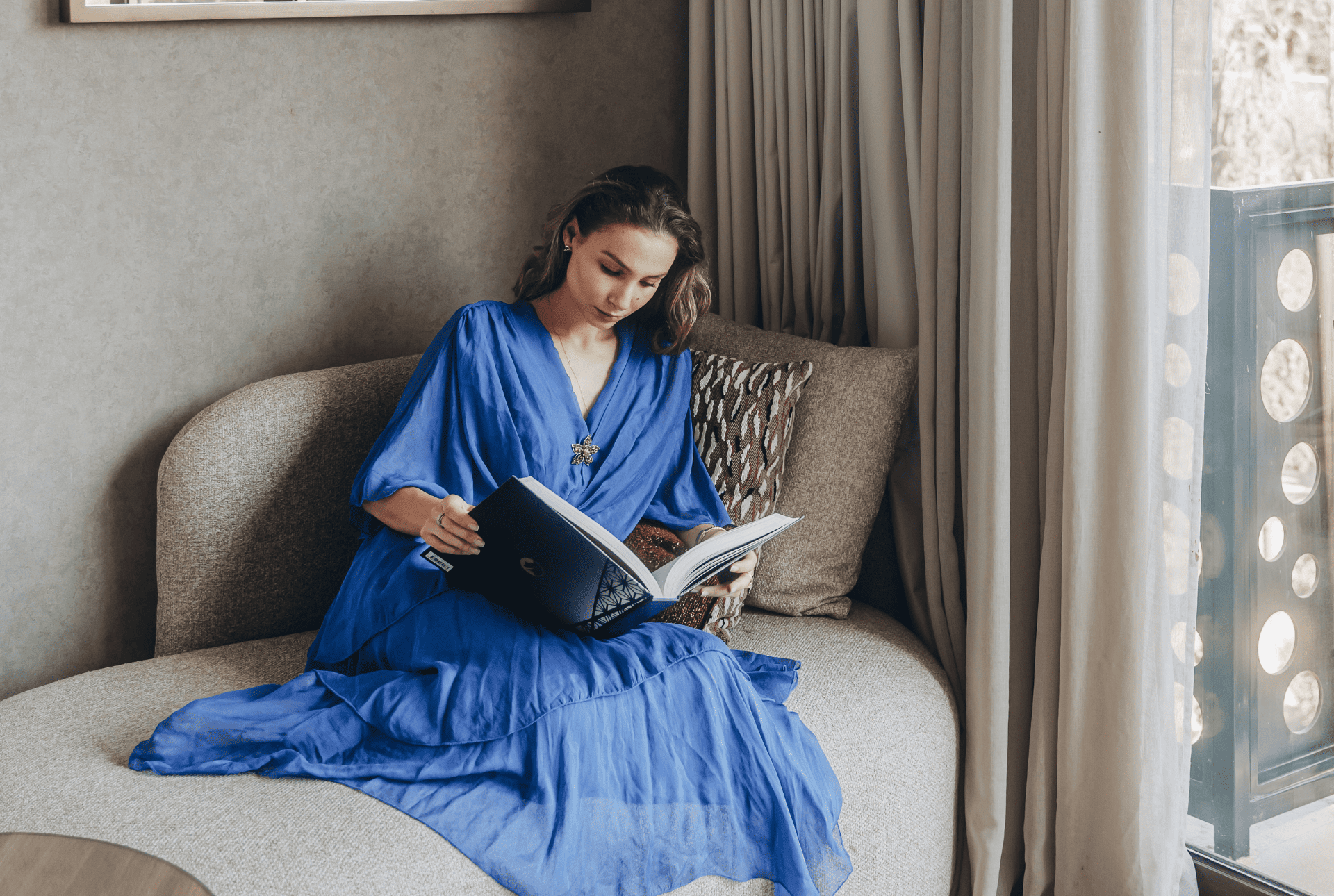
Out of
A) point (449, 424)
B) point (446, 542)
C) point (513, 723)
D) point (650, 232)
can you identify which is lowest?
point (513, 723)

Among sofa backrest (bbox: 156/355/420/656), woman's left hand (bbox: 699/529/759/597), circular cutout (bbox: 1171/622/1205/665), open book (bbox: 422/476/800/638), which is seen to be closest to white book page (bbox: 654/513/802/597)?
open book (bbox: 422/476/800/638)

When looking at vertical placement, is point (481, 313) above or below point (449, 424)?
above

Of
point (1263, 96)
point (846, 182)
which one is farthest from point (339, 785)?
point (1263, 96)

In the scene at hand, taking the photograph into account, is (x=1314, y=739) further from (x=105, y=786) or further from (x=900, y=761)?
(x=105, y=786)

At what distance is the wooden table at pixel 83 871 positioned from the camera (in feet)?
2.87

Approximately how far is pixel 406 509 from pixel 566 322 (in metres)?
0.43

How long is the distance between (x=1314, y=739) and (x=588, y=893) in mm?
1159

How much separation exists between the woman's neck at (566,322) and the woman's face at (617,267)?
53 millimetres

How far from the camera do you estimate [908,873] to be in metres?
1.53

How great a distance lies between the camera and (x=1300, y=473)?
156cm

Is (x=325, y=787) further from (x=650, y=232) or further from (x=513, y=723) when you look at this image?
(x=650, y=232)

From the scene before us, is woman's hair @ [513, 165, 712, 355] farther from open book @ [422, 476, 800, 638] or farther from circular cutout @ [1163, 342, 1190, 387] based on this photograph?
circular cutout @ [1163, 342, 1190, 387]

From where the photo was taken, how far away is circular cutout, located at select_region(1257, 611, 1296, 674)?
1.59 metres

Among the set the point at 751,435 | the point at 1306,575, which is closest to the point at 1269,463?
the point at 1306,575
